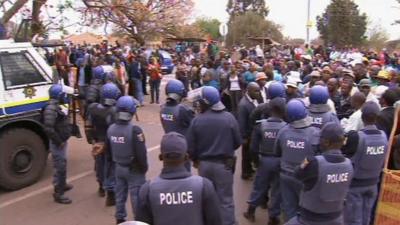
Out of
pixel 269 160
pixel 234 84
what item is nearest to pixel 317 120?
pixel 269 160

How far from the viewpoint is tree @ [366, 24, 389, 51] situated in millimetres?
49756

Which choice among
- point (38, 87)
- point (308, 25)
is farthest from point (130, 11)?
point (308, 25)

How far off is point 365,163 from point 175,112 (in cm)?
247

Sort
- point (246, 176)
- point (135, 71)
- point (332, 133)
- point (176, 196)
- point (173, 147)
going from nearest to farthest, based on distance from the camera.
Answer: point (176, 196) → point (173, 147) → point (332, 133) → point (246, 176) → point (135, 71)

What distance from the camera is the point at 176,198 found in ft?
10.4

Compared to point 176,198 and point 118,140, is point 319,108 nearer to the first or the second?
point 118,140

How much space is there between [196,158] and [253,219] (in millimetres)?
1315

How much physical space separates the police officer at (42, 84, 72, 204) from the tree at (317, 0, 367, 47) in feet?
148

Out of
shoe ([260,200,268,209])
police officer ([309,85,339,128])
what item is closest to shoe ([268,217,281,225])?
shoe ([260,200,268,209])

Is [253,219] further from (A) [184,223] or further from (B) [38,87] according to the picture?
(B) [38,87]

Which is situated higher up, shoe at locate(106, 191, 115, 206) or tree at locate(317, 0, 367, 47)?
tree at locate(317, 0, 367, 47)

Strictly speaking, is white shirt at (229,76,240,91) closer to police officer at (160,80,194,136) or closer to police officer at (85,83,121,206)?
police officer at (85,83,121,206)

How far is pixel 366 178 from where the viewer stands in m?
5.08

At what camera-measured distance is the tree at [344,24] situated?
49188mm
